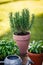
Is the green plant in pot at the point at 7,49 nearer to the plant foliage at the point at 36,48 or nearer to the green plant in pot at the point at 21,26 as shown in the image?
the plant foliage at the point at 36,48

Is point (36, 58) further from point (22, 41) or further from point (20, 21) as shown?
point (20, 21)

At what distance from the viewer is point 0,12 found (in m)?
4.13

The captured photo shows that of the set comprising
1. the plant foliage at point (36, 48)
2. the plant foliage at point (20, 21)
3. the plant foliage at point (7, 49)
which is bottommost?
the plant foliage at point (36, 48)

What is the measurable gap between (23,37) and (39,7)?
98 cm

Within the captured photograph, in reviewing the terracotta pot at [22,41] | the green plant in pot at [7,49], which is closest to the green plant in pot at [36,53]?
the green plant in pot at [7,49]

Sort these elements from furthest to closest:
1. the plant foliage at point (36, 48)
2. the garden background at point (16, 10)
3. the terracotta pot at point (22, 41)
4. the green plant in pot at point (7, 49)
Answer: the garden background at point (16, 10)
the terracotta pot at point (22, 41)
the plant foliage at point (36, 48)
the green plant in pot at point (7, 49)

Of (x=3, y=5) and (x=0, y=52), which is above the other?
(x=3, y=5)

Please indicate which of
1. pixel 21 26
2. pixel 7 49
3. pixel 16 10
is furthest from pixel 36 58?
pixel 16 10

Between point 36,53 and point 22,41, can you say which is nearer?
point 36,53

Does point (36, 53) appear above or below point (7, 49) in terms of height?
below

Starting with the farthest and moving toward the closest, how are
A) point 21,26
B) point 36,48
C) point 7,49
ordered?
point 21,26
point 36,48
point 7,49

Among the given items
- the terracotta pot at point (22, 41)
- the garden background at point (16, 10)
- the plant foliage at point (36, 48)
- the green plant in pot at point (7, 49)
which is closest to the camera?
the green plant in pot at point (7, 49)

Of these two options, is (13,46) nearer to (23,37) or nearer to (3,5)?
(23,37)

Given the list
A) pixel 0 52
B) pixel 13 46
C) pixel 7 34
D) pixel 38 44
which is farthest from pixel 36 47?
pixel 7 34
